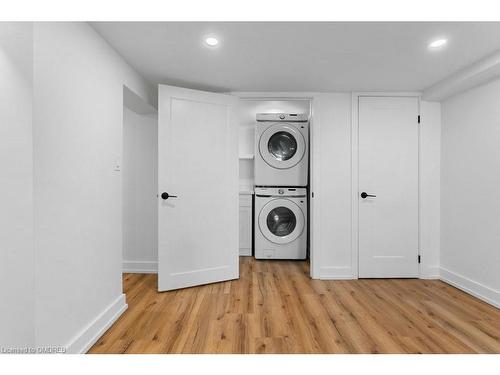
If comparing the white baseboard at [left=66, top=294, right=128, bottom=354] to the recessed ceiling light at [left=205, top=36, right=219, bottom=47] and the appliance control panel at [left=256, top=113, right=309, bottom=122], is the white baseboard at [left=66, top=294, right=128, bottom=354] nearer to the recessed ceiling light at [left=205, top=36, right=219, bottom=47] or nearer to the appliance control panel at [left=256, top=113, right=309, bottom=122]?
the recessed ceiling light at [left=205, top=36, right=219, bottom=47]

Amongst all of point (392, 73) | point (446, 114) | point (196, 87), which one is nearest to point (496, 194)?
point (446, 114)

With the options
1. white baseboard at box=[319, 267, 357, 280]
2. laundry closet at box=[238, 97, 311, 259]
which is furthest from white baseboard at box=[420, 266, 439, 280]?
laundry closet at box=[238, 97, 311, 259]

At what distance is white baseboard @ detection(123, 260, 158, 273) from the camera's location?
299cm

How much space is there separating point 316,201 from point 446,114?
5.46ft

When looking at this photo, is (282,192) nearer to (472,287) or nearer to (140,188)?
(140,188)

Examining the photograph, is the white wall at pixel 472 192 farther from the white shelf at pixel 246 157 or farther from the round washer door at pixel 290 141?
the white shelf at pixel 246 157

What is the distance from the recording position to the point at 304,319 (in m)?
1.98

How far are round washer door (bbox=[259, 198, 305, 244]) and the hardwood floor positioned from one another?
32.2 inches

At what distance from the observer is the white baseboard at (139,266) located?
2.99 meters

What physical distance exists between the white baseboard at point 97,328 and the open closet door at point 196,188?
1.55ft

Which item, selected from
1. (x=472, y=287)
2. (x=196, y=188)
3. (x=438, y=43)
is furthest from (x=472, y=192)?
(x=196, y=188)

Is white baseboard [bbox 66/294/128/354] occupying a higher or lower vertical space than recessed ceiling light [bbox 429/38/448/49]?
lower
